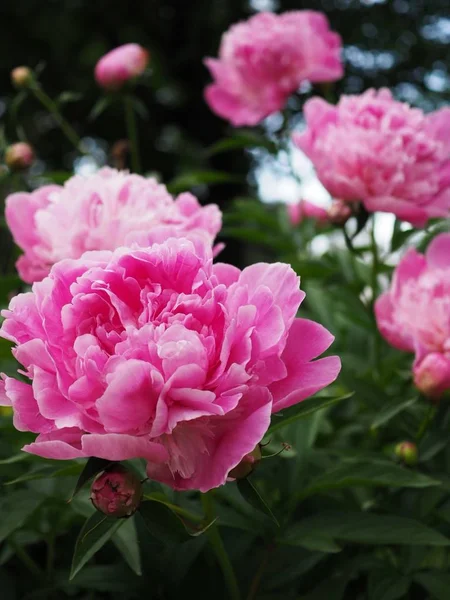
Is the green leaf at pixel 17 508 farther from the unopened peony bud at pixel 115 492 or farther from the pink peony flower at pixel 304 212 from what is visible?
the pink peony flower at pixel 304 212

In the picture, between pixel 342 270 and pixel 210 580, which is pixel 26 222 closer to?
pixel 210 580

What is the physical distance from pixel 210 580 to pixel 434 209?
42cm

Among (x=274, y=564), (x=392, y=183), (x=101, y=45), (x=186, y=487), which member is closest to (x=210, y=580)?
(x=274, y=564)

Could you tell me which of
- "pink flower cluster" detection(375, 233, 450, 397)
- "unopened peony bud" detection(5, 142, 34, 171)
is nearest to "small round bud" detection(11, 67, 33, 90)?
"unopened peony bud" detection(5, 142, 34, 171)

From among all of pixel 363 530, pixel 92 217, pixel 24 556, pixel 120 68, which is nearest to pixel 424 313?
pixel 363 530

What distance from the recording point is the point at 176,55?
339 cm

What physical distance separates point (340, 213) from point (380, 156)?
0.07 meters

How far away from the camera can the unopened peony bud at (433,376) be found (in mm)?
637

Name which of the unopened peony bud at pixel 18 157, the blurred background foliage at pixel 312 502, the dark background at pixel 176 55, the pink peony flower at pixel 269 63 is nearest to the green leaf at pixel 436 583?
the blurred background foliage at pixel 312 502

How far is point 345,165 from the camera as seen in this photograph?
2.50 ft

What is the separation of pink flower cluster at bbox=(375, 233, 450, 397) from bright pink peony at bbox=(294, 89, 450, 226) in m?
0.05

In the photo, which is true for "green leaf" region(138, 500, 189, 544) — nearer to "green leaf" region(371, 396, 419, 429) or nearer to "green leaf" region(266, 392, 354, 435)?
"green leaf" region(266, 392, 354, 435)

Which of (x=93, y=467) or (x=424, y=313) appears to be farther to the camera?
(x=424, y=313)

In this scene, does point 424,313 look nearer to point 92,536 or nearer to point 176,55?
point 92,536
